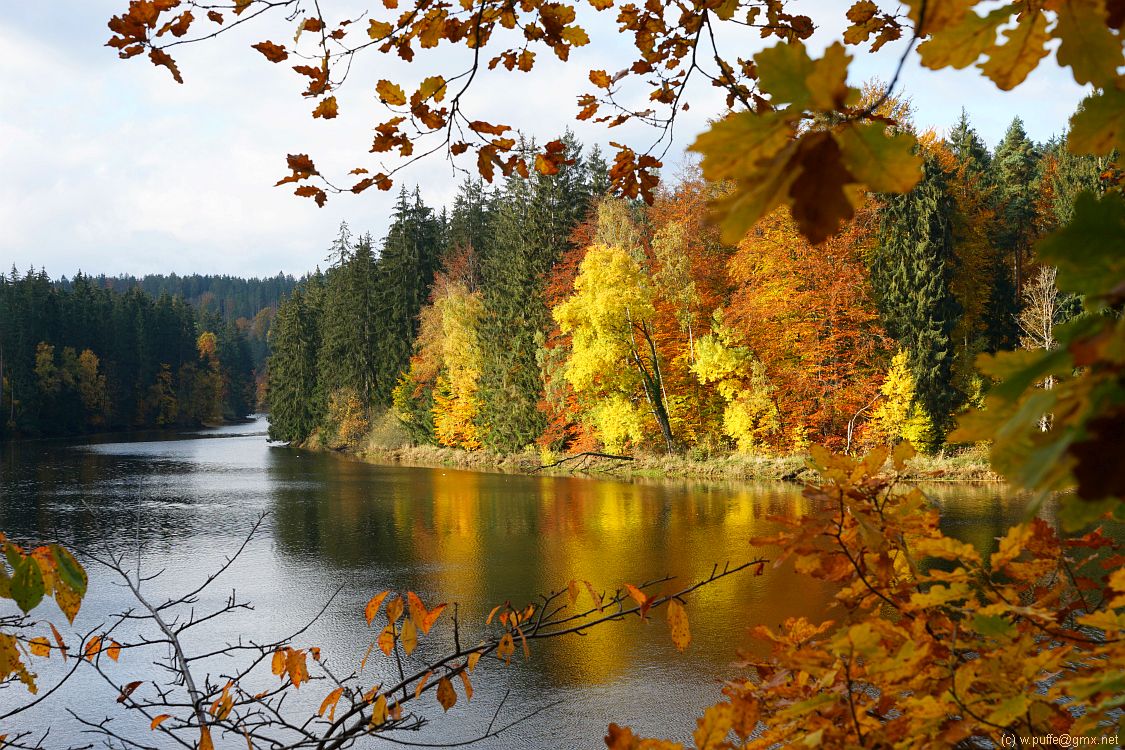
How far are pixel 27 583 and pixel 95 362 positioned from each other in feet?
194

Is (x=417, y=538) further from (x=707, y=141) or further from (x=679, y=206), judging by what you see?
(x=707, y=141)

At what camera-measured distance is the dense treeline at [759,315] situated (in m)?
21.3

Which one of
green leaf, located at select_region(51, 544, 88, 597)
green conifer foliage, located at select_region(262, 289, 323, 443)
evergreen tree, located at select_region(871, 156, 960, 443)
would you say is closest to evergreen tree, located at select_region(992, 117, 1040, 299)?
evergreen tree, located at select_region(871, 156, 960, 443)

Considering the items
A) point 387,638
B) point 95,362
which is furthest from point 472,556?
point 95,362

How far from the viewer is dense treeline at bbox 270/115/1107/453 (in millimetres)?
21266

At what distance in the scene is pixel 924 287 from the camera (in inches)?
874

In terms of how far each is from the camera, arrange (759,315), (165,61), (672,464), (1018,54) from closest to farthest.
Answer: (1018,54), (165,61), (759,315), (672,464)

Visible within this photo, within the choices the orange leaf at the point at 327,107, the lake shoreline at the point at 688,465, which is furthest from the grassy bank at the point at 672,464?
the orange leaf at the point at 327,107

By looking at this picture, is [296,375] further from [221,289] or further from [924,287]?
[221,289]

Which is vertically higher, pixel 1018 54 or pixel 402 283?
pixel 402 283

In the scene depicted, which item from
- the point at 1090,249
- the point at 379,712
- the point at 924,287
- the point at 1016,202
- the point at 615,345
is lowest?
the point at 379,712

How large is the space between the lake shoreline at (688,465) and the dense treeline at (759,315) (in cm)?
63

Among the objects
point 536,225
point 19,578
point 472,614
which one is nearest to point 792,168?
point 19,578

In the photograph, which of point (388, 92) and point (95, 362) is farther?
point (95, 362)
